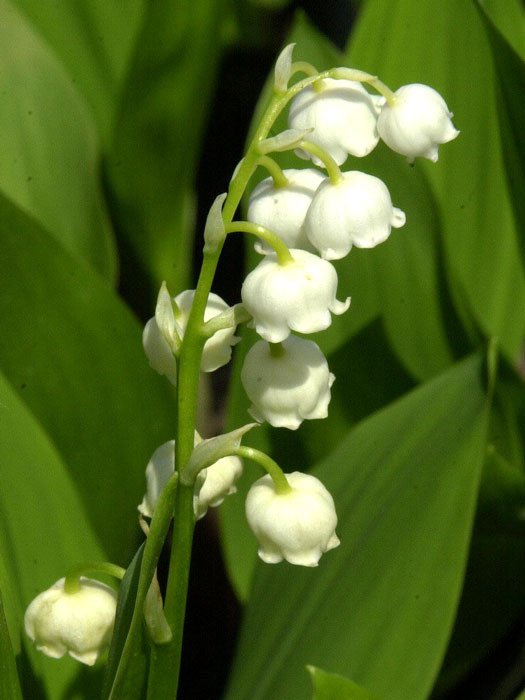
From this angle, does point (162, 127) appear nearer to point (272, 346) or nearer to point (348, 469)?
point (348, 469)

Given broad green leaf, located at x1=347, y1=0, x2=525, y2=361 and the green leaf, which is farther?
broad green leaf, located at x1=347, y1=0, x2=525, y2=361

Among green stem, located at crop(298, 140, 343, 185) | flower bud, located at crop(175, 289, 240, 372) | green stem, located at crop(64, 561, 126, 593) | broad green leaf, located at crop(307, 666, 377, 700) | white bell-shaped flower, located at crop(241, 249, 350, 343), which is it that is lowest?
broad green leaf, located at crop(307, 666, 377, 700)

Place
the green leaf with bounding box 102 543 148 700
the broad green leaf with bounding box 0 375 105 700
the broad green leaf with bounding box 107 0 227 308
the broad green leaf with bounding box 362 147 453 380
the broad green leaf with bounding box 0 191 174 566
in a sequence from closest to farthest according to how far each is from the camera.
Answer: the green leaf with bounding box 102 543 148 700 → the broad green leaf with bounding box 0 375 105 700 → the broad green leaf with bounding box 0 191 174 566 → the broad green leaf with bounding box 362 147 453 380 → the broad green leaf with bounding box 107 0 227 308

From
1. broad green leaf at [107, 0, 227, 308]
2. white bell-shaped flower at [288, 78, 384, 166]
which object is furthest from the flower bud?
broad green leaf at [107, 0, 227, 308]

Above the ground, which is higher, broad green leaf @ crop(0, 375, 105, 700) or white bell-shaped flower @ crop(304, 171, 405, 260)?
white bell-shaped flower @ crop(304, 171, 405, 260)

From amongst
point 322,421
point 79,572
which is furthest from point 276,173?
point 322,421

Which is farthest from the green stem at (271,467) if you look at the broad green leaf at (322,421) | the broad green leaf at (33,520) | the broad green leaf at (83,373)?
the broad green leaf at (322,421)

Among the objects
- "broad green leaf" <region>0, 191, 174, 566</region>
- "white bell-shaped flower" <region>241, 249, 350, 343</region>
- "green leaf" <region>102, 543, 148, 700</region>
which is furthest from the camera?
"broad green leaf" <region>0, 191, 174, 566</region>

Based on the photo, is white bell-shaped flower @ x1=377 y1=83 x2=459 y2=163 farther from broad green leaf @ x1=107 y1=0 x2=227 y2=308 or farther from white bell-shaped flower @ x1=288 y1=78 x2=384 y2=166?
broad green leaf @ x1=107 y1=0 x2=227 y2=308

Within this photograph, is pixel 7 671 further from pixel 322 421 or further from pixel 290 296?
pixel 322 421
